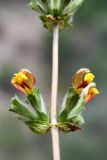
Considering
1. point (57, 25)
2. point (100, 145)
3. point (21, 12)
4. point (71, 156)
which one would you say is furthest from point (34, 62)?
point (57, 25)

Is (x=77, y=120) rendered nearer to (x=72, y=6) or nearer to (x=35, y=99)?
(x=35, y=99)

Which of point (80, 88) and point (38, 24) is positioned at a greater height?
point (38, 24)

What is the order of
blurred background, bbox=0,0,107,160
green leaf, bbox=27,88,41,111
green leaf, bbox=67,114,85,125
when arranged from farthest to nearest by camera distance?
blurred background, bbox=0,0,107,160 < green leaf, bbox=27,88,41,111 < green leaf, bbox=67,114,85,125

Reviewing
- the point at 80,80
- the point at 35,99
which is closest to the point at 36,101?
the point at 35,99

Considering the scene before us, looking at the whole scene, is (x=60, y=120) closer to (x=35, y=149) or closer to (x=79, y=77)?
(x=79, y=77)

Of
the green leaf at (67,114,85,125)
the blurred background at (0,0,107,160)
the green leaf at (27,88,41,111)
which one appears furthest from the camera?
the blurred background at (0,0,107,160)

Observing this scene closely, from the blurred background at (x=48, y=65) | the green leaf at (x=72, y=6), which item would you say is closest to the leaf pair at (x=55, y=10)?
the green leaf at (x=72, y=6)

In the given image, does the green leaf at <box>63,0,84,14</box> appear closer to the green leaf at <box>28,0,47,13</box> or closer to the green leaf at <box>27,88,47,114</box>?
the green leaf at <box>28,0,47,13</box>

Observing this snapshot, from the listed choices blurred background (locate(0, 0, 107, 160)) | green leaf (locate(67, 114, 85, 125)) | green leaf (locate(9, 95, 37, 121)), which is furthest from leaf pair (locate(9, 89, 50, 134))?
blurred background (locate(0, 0, 107, 160))
